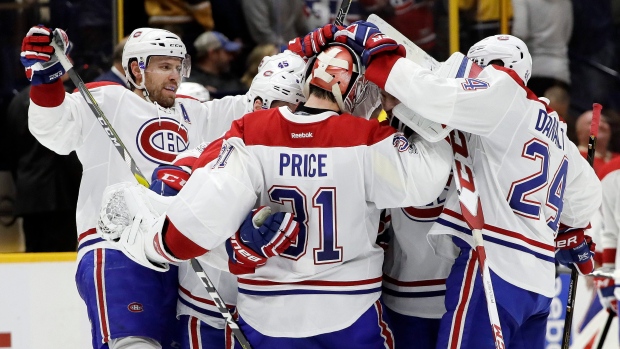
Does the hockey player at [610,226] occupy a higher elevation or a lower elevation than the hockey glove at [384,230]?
lower

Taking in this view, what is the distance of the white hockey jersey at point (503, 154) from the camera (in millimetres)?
2932

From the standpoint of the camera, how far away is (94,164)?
358 cm

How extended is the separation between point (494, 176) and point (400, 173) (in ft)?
0.96

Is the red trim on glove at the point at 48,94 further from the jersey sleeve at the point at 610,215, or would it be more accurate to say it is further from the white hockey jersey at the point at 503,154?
the jersey sleeve at the point at 610,215

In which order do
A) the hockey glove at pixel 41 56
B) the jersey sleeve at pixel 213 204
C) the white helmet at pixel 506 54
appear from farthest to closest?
the hockey glove at pixel 41 56 → the white helmet at pixel 506 54 → the jersey sleeve at pixel 213 204

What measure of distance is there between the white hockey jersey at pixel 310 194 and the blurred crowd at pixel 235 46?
201cm

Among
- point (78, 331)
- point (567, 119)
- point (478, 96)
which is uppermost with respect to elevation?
point (478, 96)

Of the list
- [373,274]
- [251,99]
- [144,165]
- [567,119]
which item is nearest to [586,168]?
[373,274]

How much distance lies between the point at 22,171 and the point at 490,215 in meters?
2.54

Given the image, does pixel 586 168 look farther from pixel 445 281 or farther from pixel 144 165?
pixel 144 165

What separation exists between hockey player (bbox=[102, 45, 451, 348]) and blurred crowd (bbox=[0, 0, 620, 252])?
1.99 meters

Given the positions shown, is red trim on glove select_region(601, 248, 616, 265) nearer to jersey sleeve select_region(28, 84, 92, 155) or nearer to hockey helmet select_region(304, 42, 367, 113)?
hockey helmet select_region(304, 42, 367, 113)

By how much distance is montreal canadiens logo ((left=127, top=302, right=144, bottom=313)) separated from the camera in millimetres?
3469

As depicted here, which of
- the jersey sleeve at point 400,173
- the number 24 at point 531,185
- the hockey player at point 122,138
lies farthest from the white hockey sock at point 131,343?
the number 24 at point 531,185
